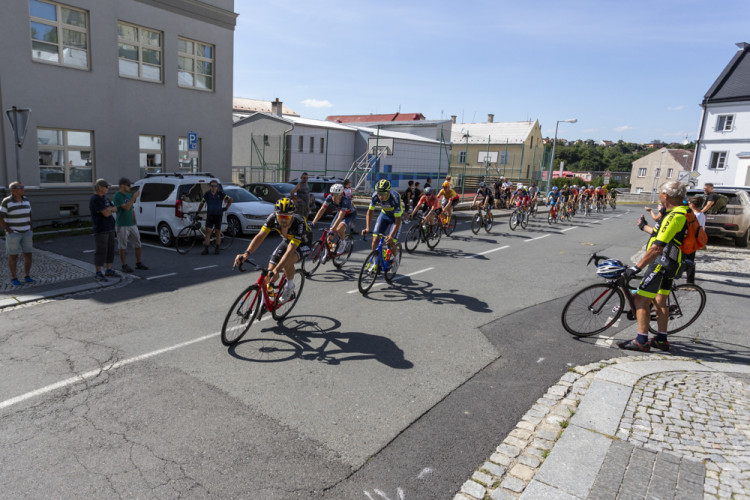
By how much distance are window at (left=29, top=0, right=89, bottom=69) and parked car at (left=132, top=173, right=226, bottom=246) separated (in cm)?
619

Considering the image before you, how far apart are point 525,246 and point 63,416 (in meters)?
12.9

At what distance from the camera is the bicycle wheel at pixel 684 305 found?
6.58m

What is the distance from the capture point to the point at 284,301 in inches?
257

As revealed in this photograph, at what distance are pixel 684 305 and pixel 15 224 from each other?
10518mm

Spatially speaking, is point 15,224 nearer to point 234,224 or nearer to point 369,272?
point 369,272

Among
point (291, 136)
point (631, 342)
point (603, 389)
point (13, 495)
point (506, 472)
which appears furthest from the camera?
point (291, 136)

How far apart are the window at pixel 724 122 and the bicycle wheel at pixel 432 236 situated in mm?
40292

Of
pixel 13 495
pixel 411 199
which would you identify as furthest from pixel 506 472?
pixel 411 199

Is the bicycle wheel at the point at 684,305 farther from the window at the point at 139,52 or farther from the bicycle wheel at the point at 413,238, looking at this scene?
the window at the point at 139,52

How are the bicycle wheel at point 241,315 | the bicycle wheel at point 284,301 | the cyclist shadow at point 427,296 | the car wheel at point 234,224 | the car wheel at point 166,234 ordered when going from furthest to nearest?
the car wheel at point 234,224 < the car wheel at point 166,234 < the cyclist shadow at point 427,296 < the bicycle wheel at point 284,301 < the bicycle wheel at point 241,315

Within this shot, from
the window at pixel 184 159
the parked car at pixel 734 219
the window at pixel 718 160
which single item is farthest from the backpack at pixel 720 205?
the window at pixel 718 160

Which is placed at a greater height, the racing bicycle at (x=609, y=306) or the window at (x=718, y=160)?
the window at (x=718, y=160)

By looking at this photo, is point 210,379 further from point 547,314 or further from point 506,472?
point 547,314

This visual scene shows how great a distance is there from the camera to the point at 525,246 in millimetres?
14727
